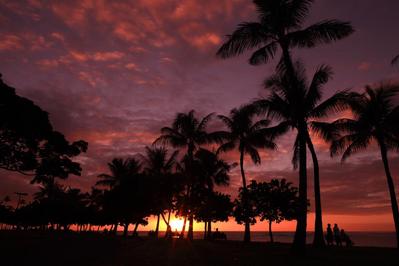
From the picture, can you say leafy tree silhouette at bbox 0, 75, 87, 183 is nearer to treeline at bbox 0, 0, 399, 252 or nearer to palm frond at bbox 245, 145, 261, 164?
treeline at bbox 0, 0, 399, 252

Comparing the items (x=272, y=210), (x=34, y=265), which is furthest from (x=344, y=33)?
(x=272, y=210)

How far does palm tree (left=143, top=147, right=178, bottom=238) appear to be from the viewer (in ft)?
141

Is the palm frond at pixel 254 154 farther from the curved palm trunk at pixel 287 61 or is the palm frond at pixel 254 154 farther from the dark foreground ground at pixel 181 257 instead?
the curved palm trunk at pixel 287 61

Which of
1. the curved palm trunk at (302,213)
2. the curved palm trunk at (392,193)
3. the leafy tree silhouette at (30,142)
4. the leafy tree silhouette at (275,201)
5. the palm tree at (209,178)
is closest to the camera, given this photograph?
the curved palm trunk at (302,213)

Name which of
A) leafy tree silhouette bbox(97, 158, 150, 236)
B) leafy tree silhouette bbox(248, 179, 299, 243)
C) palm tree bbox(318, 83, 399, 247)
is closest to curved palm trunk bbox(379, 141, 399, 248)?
palm tree bbox(318, 83, 399, 247)

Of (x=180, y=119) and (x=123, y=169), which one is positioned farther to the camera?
(x=123, y=169)

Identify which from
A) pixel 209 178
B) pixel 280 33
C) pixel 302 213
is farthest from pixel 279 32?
pixel 209 178

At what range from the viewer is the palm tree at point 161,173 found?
141 feet

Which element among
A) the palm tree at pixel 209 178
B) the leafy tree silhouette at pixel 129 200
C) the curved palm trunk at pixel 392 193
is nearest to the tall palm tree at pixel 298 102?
the curved palm trunk at pixel 392 193

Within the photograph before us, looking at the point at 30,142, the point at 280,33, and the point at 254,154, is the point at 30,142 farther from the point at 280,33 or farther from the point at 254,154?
the point at 254,154

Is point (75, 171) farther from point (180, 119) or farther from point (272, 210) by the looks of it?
point (272, 210)

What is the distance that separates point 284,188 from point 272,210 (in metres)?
2.65

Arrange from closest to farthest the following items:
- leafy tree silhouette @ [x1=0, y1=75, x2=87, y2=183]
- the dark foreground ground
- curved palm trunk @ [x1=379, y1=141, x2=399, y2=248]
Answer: the dark foreground ground → leafy tree silhouette @ [x1=0, y1=75, x2=87, y2=183] → curved palm trunk @ [x1=379, y1=141, x2=399, y2=248]

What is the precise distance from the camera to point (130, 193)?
48.9m
